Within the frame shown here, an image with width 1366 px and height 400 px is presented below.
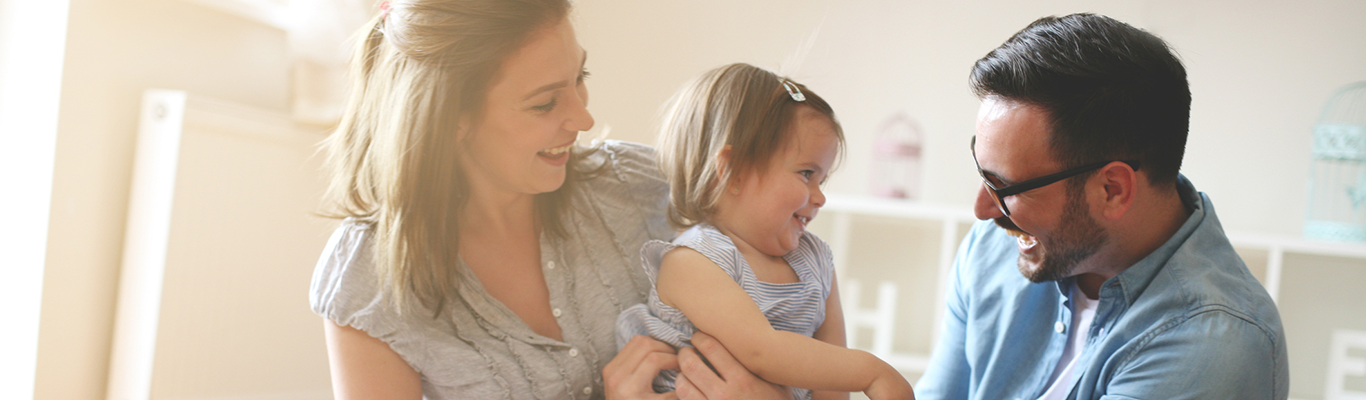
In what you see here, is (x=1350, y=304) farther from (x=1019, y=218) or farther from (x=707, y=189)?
(x=707, y=189)

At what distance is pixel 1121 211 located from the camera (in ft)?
4.13

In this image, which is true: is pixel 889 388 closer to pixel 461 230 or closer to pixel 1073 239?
pixel 1073 239

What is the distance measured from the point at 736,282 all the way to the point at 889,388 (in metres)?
0.28

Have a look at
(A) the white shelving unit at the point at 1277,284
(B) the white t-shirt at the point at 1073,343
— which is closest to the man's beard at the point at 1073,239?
(B) the white t-shirt at the point at 1073,343

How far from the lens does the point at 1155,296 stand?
47.7 inches

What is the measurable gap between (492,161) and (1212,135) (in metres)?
2.72

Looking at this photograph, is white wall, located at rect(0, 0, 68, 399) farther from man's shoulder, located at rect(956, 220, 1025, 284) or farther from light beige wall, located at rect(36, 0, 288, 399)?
man's shoulder, located at rect(956, 220, 1025, 284)

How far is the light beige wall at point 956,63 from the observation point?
115 inches

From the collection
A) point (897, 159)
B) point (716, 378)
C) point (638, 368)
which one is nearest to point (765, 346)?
point (716, 378)

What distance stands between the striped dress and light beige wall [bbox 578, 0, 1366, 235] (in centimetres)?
191

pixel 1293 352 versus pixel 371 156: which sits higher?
pixel 371 156

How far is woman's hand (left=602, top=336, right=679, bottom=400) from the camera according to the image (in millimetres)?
1284

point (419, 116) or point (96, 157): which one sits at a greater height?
point (419, 116)

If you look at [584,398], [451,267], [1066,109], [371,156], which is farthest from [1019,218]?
[371,156]
